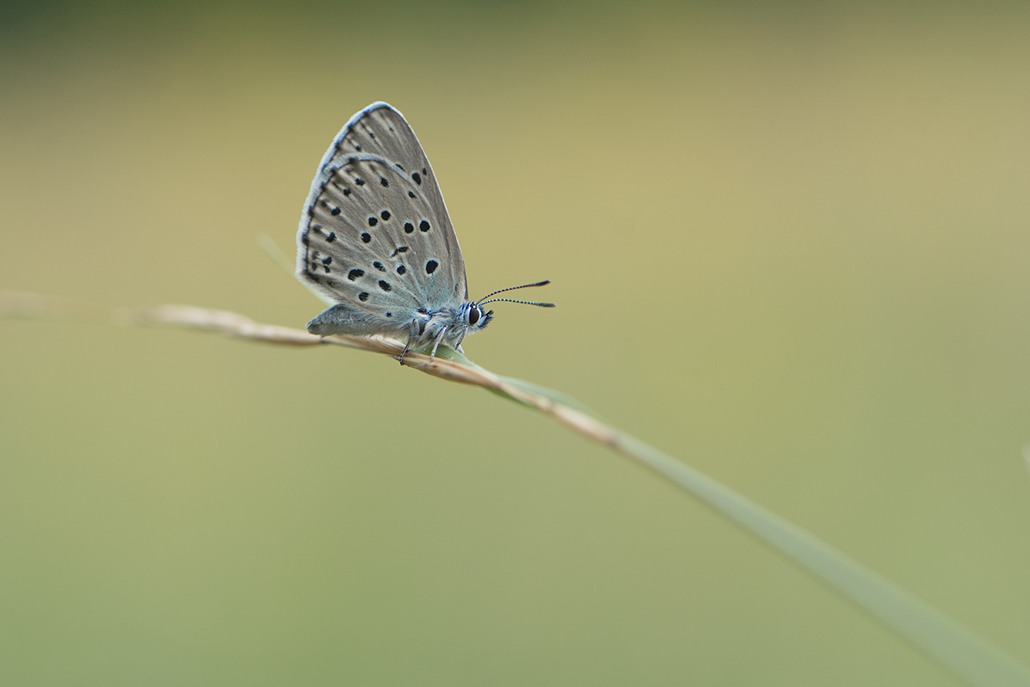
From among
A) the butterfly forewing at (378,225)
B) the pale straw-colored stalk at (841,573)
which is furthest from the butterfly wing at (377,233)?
the pale straw-colored stalk at (841,573)

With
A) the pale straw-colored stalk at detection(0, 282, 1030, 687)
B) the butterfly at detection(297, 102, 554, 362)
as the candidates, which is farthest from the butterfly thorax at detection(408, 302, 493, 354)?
the pale straw-colored stalk at detection(0, 282, 1030, 687)

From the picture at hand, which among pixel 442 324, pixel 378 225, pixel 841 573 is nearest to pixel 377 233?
pixel 378 225

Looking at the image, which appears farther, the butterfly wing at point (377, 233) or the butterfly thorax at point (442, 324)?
the butterfly thorax at point (442, 324)

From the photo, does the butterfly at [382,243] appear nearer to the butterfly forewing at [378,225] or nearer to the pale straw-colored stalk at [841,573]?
the butterfly forewing at [378,225]

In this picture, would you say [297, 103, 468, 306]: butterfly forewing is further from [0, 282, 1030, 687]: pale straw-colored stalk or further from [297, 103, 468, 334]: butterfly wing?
[0, 282, 1030, 687]: pale straw-colored stalk

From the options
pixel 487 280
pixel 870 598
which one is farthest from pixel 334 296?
pixel 487 280

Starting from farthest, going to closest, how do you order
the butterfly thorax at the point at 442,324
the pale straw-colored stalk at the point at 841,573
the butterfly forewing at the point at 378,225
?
1. the butterfly thorax at the point at 442,324
2. the butterfly forewing at the point at 378,225
3. the pale straw-colored stalk at the point at 841,573

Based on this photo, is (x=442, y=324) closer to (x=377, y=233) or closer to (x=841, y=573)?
(x=377, y=233)

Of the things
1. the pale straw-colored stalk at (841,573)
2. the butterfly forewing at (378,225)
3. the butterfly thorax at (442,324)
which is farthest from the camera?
the butterfly thorax at (442,324)
